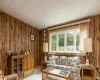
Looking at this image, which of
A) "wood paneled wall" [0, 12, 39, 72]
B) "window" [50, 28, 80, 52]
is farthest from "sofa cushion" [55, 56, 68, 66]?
"wood paneled wall" [0, 12, 39, 72]

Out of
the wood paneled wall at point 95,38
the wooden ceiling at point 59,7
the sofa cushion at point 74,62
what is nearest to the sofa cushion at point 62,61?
the sofa cushion at point 74,62

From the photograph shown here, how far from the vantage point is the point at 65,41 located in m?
4.96

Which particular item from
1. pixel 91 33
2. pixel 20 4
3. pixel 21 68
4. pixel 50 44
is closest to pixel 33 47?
pixel 50 44

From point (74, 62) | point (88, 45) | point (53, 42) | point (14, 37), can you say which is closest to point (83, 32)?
point (88, 45)

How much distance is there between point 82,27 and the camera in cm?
416

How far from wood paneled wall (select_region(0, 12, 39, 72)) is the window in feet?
4.14

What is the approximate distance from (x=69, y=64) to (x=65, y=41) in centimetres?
129

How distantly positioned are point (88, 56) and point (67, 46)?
1198 mm

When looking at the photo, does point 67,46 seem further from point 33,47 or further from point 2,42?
point 2,42

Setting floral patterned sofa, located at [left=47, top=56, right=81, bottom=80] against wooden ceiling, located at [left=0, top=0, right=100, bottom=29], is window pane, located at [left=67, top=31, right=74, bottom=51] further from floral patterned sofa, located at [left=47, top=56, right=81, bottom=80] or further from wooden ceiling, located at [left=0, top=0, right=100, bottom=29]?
wooden ceiling, located at [left=0, top=0, right=100, bottom=29]

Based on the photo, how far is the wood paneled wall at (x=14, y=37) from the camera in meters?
4.30

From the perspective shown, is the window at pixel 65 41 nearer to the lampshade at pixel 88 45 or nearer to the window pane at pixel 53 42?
the window pane at pixel 53 42

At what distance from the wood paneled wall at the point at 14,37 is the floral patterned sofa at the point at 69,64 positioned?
67.4 inches

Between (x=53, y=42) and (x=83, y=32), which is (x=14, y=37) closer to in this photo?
(x=53, y=42)
